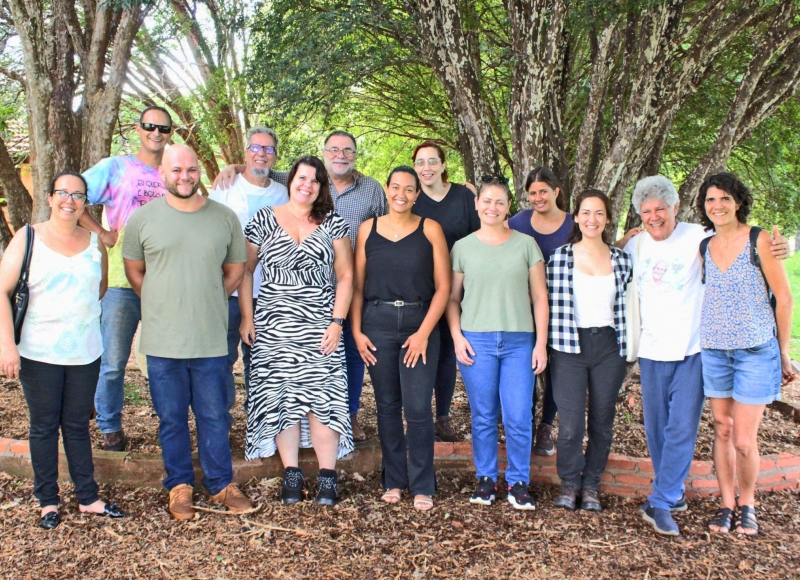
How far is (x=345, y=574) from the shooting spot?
10.8 ft

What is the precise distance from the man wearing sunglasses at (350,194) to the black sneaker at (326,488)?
0.59 meters

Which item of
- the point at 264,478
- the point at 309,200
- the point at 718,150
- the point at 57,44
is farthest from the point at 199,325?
the point at 718,150

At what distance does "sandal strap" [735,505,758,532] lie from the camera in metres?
3.73

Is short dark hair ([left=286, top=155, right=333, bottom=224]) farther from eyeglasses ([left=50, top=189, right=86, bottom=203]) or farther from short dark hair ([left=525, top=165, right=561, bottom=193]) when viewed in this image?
short dark hair ([left=525, top=165, right=561, bottom=193])

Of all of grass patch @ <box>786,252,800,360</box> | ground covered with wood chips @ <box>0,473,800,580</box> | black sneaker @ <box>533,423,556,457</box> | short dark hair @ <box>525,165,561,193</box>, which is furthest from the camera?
grass patch @ <box>786,252,800,360</box>

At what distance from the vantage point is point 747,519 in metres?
3.74

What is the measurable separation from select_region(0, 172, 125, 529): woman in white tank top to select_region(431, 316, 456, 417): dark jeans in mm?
2096

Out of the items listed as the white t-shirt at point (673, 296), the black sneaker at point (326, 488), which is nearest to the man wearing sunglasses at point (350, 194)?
the black sneaker at point (326, 488)

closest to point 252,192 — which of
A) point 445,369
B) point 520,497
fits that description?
point 445,369

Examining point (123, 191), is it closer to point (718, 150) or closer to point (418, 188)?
point (418, 188)

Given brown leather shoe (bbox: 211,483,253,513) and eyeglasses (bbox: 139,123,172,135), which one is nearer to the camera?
brown leather shoe (bbox: 211,483,253,513)

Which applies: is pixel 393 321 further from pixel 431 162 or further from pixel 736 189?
pixel 736 189

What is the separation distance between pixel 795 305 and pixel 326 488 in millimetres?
14210

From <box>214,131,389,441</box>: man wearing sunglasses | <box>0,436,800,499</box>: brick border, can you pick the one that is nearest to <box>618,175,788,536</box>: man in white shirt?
<box>0,436,800,499</box>: brick border
